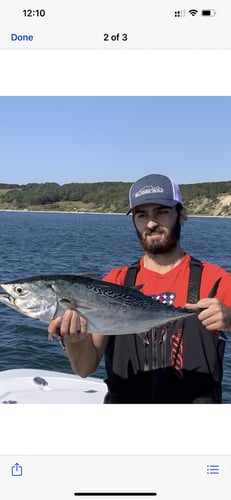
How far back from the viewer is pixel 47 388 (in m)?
7.04

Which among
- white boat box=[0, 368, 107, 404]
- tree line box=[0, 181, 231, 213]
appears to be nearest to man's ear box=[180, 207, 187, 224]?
white boat box=[0, 368, 107, 404]

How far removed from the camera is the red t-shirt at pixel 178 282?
390 centimetres

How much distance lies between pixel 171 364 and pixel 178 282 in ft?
2.20

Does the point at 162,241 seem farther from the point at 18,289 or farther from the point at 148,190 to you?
the point at 18,289

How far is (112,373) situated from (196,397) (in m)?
0.69

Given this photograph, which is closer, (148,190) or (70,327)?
(70,327)

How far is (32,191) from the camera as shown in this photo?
122000 millimetres

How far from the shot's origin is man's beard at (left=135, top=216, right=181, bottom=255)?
3.98 m

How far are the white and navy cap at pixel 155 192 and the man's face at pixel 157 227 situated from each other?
7 centimetres

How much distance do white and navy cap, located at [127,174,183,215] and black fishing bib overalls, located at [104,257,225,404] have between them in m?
0.58
